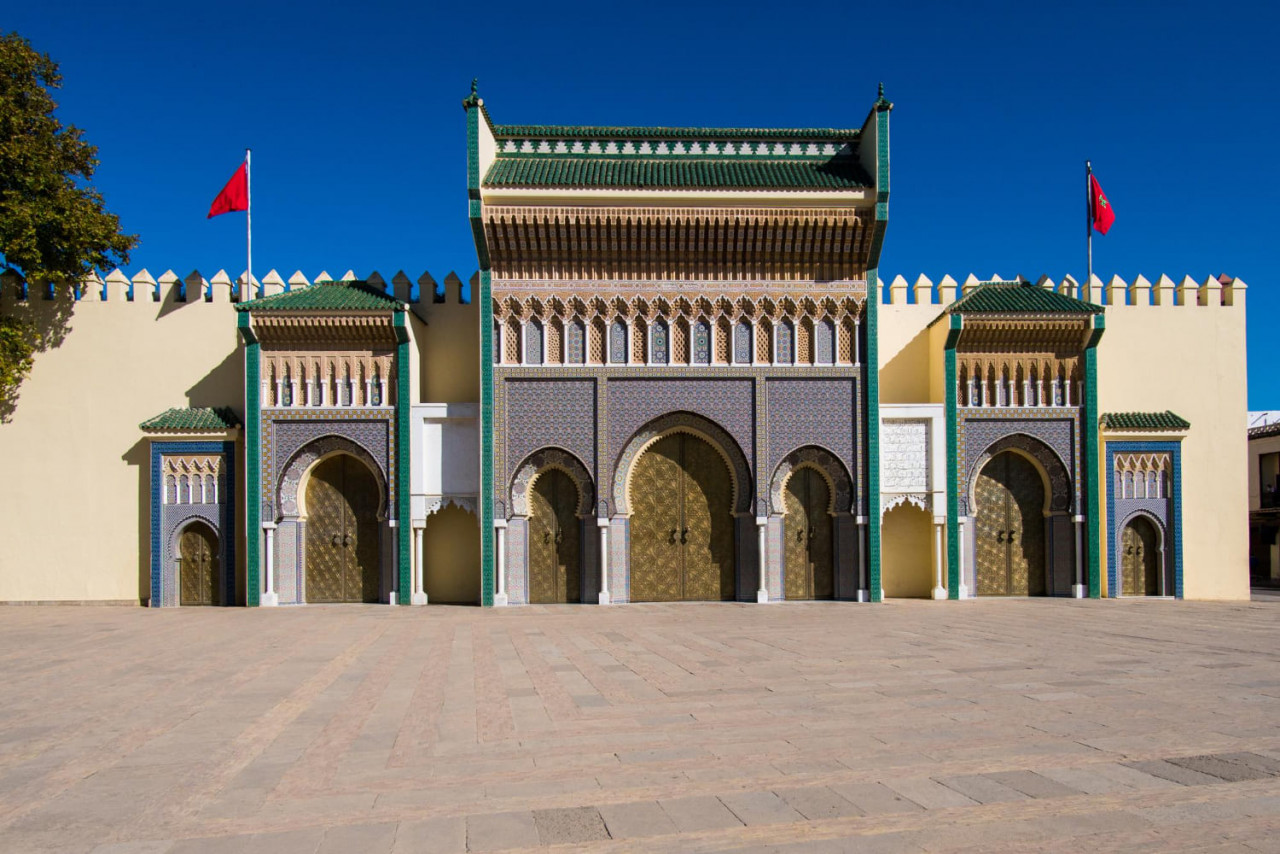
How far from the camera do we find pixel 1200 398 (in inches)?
598

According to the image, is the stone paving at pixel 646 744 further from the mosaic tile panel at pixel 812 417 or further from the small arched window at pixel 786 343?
the small arched window at pixel 786 343

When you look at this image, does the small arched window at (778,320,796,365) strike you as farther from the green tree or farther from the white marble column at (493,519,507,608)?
the green tree

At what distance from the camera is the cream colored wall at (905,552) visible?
14.7 meters

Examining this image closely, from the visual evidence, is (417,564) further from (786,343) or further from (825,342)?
(825,342)

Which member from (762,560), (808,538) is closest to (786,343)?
(808,538)

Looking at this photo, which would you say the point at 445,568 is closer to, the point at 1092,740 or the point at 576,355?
the point at 576,355

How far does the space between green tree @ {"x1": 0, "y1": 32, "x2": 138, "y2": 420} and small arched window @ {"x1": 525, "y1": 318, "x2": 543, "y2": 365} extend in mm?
6662

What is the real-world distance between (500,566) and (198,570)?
4681 millimetres

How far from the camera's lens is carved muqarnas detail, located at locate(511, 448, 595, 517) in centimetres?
1369

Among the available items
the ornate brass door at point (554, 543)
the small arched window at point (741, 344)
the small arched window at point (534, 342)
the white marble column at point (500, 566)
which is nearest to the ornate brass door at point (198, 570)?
the white marble column at point (500, 566)

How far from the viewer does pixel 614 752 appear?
471 cm

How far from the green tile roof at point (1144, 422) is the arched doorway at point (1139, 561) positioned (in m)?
1.46

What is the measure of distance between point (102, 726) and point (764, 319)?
10.7 meters

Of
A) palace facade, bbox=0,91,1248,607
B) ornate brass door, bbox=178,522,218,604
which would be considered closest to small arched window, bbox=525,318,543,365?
palace facade, bbox=0,91,1248,607
